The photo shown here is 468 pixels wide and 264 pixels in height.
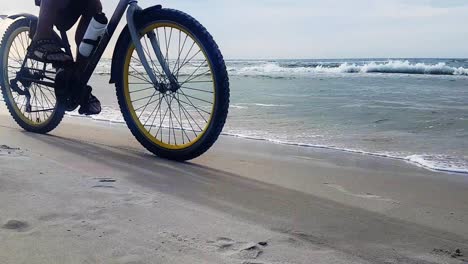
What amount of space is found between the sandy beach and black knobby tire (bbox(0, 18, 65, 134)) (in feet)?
1.95

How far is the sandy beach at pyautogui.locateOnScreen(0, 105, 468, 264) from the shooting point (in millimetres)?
1586

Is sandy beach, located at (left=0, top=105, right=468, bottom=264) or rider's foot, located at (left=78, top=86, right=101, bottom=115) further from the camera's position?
rider's foot, located at (left=78, top=86, right=101, bottom=115)

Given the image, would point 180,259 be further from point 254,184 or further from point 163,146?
point 163,146

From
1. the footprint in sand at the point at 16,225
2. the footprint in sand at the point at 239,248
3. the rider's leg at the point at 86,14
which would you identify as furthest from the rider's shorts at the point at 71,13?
the footprint in sand at the point at 239,248

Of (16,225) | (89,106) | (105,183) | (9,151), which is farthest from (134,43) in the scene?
(16,225)

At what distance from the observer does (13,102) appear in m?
4.48

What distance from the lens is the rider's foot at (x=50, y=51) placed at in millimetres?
3568

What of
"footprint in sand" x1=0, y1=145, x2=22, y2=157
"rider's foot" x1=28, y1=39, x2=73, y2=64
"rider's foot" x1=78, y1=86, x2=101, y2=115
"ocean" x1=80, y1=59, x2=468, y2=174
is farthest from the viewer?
"ocean" x1=80, y1=59, x2=468, y2=174

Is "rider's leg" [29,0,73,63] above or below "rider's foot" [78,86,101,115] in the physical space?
above

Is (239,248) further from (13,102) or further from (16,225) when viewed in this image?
(13,102)

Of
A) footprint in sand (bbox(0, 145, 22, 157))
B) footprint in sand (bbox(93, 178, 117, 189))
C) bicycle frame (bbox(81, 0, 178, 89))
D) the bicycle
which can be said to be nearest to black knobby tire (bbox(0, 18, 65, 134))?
the bicycle

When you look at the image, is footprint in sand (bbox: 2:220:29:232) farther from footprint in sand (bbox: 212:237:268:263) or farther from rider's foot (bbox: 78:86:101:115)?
rider's foot (bbox: 78:86:101:115)

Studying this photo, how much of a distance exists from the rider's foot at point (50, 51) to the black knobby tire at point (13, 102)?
500 mm

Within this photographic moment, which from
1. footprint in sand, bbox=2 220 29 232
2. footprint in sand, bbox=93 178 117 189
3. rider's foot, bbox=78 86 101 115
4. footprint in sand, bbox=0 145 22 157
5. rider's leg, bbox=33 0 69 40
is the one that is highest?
rider's leg, bbox=33 0 69 40
